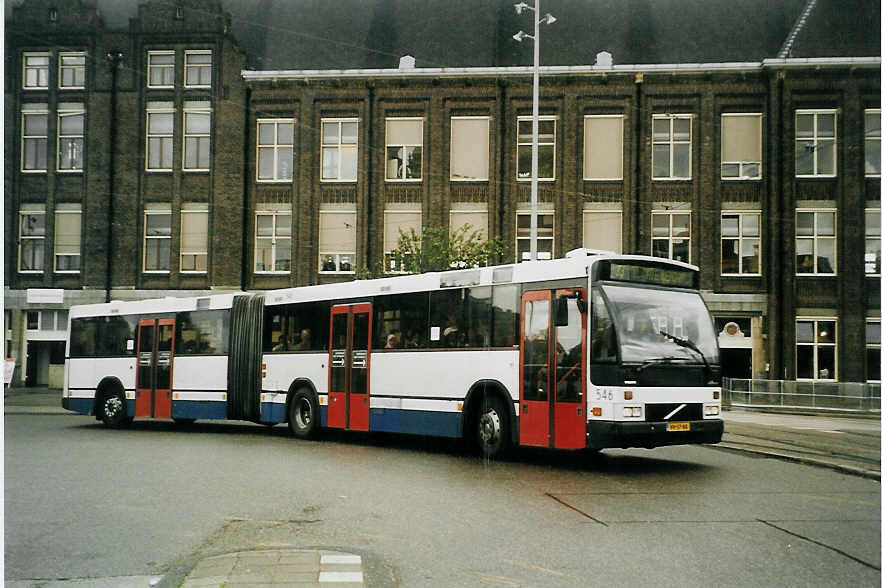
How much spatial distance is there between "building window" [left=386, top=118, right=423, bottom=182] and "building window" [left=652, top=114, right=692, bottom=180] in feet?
30.6

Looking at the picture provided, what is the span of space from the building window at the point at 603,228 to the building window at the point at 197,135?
15.3 m

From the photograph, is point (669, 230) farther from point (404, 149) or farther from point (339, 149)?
point (339, 149)

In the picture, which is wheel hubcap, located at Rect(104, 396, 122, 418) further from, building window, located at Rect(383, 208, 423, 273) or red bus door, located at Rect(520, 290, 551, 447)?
building window, located at Rect(383, 208, 423, 273)

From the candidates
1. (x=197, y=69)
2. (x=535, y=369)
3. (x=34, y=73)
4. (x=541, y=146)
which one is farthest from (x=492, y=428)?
(x=197, y=69)

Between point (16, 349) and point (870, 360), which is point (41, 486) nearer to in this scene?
point (16, 349)

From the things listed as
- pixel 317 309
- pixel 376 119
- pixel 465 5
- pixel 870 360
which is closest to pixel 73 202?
pixel 376 119

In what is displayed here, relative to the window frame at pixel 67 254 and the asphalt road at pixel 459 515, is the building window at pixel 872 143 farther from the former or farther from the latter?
the window frame at pixel 67 254

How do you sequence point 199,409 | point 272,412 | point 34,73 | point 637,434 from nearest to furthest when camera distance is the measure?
point 637,434 → point 272,412 → point 199,409 → point 34,73

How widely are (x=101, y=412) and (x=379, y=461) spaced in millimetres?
10403

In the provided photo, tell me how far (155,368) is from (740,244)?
78.8ft

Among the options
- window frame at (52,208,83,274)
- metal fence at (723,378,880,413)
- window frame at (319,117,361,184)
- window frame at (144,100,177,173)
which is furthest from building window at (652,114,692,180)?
window frame at (52,208,83,274)

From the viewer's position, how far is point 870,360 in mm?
24891

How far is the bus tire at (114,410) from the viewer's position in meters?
21.1

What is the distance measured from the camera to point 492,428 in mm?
13867
